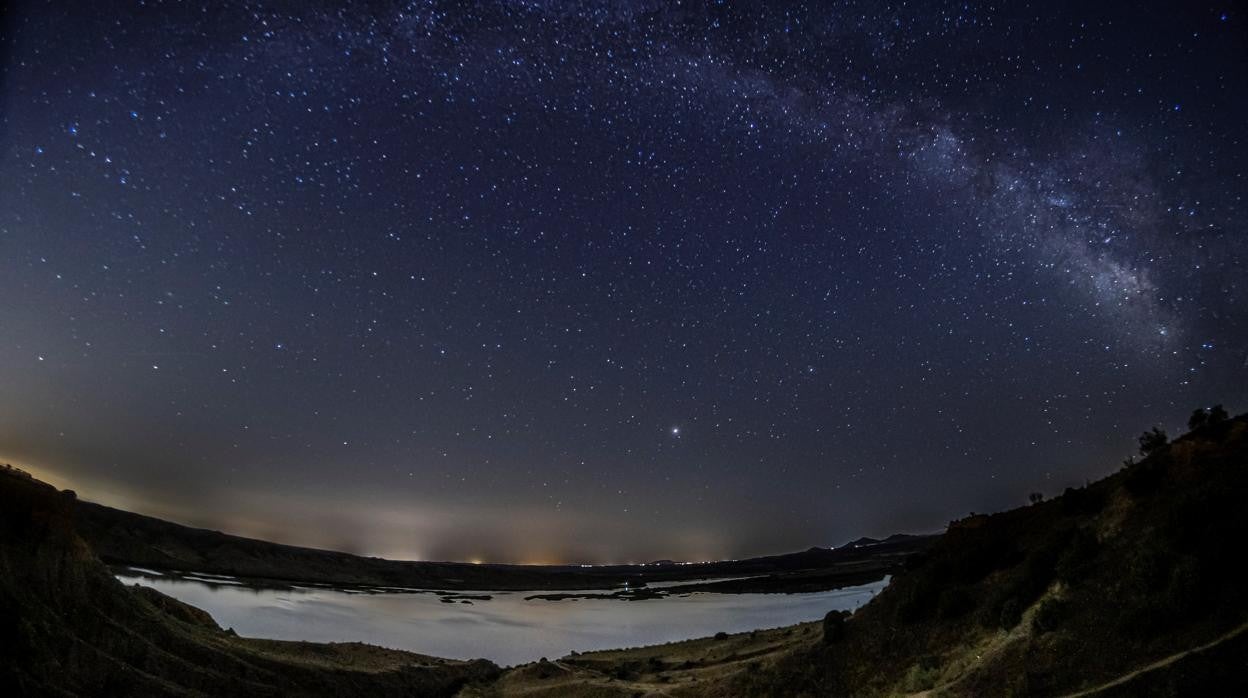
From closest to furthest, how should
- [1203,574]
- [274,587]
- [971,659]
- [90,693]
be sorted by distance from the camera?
[1203,574], [971,659], [90,693], [274,587]

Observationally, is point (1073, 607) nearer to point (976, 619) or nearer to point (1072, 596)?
point (1072, 596)

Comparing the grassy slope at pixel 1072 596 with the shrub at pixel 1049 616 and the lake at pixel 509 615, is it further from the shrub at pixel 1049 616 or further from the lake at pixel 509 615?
the lake at pixel 509 615

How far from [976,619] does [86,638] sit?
26.6 metres

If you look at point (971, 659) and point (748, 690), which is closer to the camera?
A: point (971, 659)

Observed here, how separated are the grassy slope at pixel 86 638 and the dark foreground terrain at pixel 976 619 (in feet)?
0.19

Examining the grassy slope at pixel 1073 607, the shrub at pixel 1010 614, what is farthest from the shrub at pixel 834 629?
the shrub at pixel 1010 614

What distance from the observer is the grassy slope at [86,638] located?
14.1 m

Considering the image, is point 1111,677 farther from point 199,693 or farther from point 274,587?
point 274,587

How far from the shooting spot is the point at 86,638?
1647cm

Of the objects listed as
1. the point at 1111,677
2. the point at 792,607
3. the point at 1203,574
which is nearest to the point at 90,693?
the point at 1111,677

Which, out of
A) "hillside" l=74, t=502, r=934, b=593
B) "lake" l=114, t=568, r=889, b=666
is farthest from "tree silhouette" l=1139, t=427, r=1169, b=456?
"hillside" l=74, t=502, r=934, b=593

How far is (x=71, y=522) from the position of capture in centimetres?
1841

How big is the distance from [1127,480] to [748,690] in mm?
13726

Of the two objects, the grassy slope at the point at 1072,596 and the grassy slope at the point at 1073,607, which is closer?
the grassy slope at the point at 1073,607
